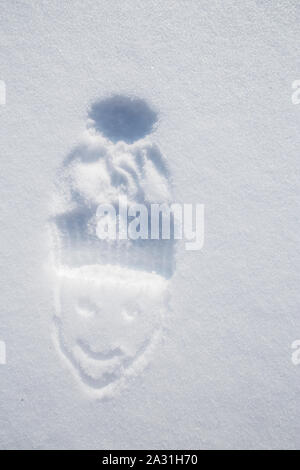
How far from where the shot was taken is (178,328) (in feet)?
2.43

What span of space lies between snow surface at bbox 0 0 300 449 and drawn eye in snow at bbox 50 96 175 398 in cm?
1

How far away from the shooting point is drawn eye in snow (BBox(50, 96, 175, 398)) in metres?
0.73

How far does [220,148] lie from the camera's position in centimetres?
73

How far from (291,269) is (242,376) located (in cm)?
32

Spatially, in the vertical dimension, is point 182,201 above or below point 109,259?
above

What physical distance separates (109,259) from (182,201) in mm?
251

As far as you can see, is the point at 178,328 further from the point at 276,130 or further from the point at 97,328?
the point at 276,130

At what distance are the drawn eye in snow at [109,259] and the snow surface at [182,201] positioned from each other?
1 centimetres

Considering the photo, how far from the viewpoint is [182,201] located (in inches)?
28.9

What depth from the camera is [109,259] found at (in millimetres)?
740

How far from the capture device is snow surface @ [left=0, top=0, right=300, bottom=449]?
2.37 feet
